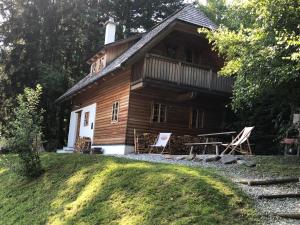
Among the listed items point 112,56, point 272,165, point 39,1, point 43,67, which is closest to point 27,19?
point 39,1

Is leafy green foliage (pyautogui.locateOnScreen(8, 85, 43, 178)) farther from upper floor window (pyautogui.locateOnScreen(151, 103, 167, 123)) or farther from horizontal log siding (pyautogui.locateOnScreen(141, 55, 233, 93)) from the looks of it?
upper floor window (pyautogui.locateOnScreen(151, 103, 167, 123))

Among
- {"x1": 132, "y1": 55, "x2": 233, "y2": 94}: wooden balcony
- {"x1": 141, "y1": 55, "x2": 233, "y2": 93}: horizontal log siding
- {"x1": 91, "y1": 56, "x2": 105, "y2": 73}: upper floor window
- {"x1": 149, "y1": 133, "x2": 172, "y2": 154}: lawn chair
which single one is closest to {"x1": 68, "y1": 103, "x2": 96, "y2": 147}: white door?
{"x1": 91, "y1": 56, "x2": 105, "y2": 73}: upper floor window

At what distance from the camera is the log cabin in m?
18.1

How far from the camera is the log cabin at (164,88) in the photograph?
59.4ft

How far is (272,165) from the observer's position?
36.7 ft

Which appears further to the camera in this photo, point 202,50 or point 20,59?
point 20,59

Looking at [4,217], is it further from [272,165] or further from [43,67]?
[43,67]

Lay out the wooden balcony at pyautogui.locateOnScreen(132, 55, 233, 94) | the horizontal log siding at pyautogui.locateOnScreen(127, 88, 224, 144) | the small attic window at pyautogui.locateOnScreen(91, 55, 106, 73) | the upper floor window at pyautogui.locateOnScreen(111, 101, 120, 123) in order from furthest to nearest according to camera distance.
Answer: the small attic window at pyautogui.locateOnScreen(91, 55, 106, 73) < the upper floor window at pyautogui.locateOnScreen(111, 101, 120, 123) < the horizontal log siding at pyautogui.locateOnScreen(127, 88, 224, 144) < the wooden balcony at pyautogui.locateOnScreen(132, 55, 233, 94)

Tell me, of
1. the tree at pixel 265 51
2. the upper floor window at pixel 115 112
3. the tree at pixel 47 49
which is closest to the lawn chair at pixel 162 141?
the upper floor window at pixel 115 112

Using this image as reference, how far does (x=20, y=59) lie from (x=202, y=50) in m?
13.4

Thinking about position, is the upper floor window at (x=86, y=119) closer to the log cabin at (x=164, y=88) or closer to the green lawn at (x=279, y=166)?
the log cabin at (x=164, y=88)

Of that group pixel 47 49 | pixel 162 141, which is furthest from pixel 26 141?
pixel 47 49

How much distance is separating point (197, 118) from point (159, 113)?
6.92 ft

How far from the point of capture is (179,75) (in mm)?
18516
